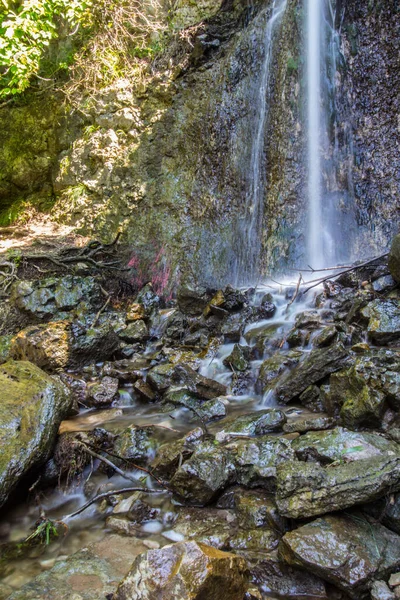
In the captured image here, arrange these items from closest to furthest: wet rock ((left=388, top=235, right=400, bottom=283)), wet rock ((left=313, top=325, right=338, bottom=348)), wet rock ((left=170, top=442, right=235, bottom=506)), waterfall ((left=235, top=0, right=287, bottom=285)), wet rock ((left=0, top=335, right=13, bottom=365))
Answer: wet rock ((left=170, top=442, right=235, bottom=506)), wet rock ((left=313, top=325, right=338, bottom=348)), wet rock ((left=388, top=235, right=400, bottom=283)), wet rock ((left=0, top=335, right=13, bottom=365)), waterfall ((left=235, top=0, right=287, bottom=285))

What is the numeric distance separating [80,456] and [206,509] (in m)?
1.22

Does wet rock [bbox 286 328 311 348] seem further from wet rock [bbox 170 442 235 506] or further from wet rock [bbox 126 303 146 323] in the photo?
wet rock [bbox 126 303 146 323]

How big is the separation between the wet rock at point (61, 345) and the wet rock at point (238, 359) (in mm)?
1980

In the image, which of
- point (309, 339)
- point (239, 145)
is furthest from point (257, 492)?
point (239, 145)

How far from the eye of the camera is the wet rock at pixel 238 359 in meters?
4.95

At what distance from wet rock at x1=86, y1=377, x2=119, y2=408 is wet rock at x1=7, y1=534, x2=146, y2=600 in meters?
2.29

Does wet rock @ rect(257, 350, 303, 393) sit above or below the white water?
below

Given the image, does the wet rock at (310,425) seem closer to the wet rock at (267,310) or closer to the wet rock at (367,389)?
the wet rock at (367,389)

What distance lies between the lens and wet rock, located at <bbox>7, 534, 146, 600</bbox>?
1994 mm

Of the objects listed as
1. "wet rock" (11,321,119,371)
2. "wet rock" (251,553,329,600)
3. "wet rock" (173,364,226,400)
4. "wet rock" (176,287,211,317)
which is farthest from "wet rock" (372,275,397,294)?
"wet rock" (251,553,329,600)

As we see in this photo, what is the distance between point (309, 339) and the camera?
4887 mm

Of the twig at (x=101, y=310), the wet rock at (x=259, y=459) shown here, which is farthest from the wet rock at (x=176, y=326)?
the wet rock at (x=259, y=459)

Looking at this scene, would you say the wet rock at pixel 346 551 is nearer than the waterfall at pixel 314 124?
Yes

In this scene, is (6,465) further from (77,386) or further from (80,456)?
(77,386)
